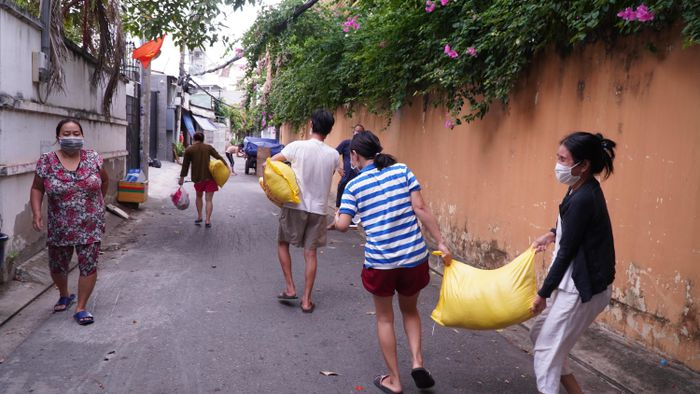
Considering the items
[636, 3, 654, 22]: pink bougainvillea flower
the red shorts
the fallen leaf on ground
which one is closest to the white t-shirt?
the fallen leaf on ground

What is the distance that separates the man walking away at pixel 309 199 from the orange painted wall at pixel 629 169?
2.17 meters

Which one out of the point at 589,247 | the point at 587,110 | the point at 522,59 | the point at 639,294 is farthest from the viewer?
the point at 522,59

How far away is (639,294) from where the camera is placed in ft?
15.5

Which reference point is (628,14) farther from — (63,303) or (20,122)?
(20,122)

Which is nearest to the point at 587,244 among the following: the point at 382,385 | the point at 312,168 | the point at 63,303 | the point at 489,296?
the point at 489,296

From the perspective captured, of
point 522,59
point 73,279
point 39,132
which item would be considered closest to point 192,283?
point 73,279

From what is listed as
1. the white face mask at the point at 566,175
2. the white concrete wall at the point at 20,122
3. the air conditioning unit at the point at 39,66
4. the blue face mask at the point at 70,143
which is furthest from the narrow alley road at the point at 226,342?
the air conditioning unit at the point at 39,66

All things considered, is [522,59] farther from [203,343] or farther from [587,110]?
[203,343]

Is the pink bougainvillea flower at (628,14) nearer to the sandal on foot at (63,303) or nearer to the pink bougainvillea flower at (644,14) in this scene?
the pink bougainvillea flower at (644,14)

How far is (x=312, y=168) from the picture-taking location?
591 cm

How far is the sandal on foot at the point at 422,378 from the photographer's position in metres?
4.03

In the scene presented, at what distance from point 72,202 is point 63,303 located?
1.07 metres

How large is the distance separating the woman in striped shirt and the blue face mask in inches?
102

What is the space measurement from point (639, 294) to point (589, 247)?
6.28 feet
